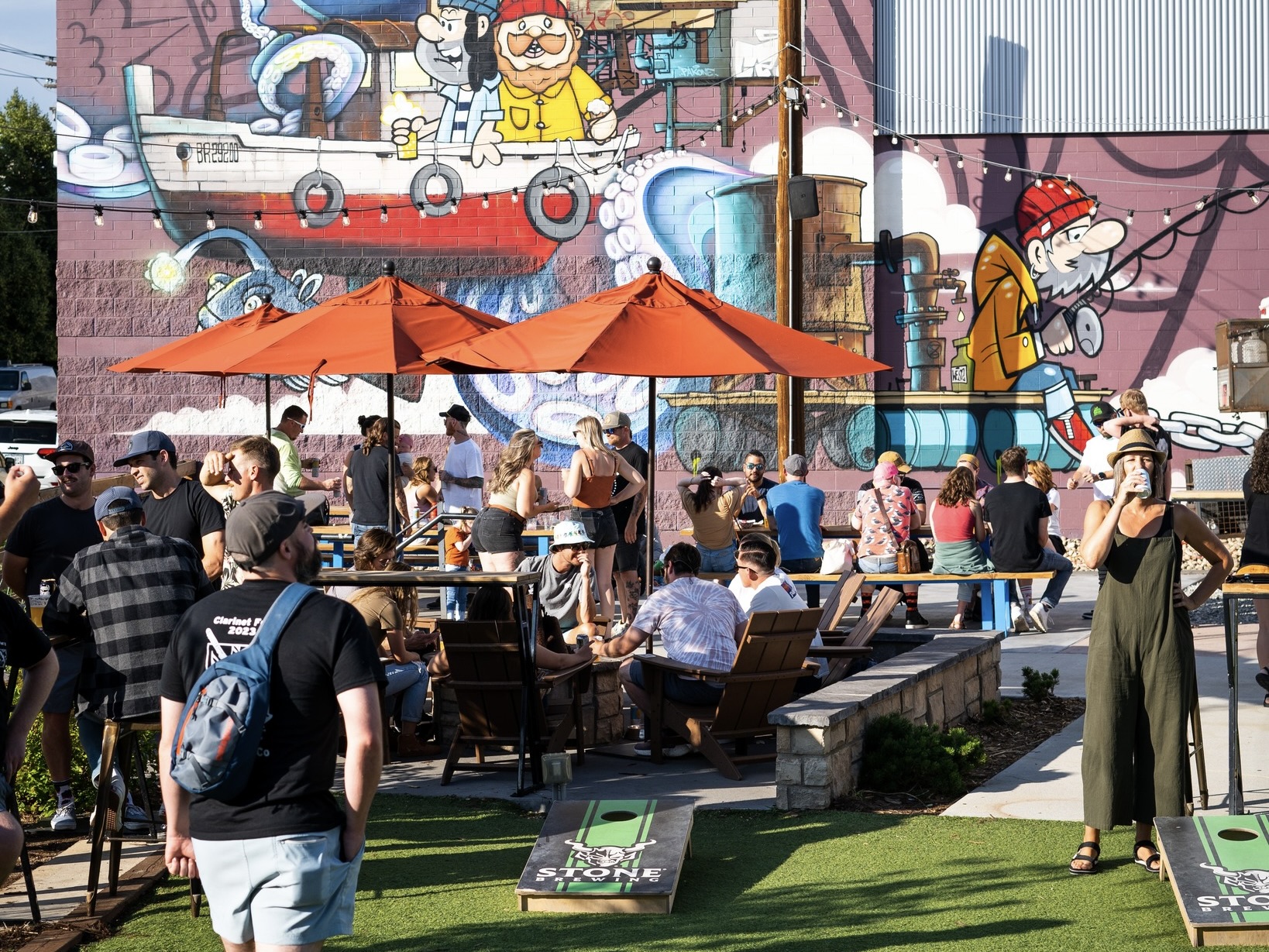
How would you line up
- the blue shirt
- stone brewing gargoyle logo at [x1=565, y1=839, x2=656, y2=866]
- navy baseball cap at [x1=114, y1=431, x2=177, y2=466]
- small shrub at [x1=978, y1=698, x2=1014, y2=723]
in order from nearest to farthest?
stone brewing gargoyle logo at [x1=565, y1=839, x2=656, y2=866], navy baseball cap at [x1=114, y1=431, x2=177, y2=466], small shrub at [x1=978, y1=698, x2=1014, y2=723], the blue shirt

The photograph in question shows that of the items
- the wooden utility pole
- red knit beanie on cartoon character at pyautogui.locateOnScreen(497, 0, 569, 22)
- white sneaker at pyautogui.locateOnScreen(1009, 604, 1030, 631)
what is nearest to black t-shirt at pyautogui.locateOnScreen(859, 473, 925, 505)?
white sneaker at pyautogui.locateOnScreen(1009, 604, 1030, 631)

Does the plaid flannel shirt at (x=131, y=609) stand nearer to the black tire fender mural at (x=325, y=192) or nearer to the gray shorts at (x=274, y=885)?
the gray shorts at (x=274, y=885)

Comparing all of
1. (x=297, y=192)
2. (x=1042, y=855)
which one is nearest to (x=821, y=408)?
(x=297, y=192)

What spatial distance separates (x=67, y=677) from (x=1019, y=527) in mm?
8180

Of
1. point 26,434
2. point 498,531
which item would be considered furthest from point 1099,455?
point 26,434

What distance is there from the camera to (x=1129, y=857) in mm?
5957

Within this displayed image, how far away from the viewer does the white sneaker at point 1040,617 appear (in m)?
12.4

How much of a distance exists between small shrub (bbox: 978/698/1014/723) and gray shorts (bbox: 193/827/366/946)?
5888 mm

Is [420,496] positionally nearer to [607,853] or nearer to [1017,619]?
[1017,619]

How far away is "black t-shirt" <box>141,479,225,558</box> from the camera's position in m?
7.29

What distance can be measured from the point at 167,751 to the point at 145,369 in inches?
276

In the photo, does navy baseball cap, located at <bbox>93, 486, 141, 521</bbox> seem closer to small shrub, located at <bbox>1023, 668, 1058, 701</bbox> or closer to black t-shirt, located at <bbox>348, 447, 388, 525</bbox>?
small shrub, located at <bbox>1023, 668, 1058, 701</bbox>

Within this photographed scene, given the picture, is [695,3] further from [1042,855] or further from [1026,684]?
[1042,855]

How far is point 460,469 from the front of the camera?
44.7 ft
